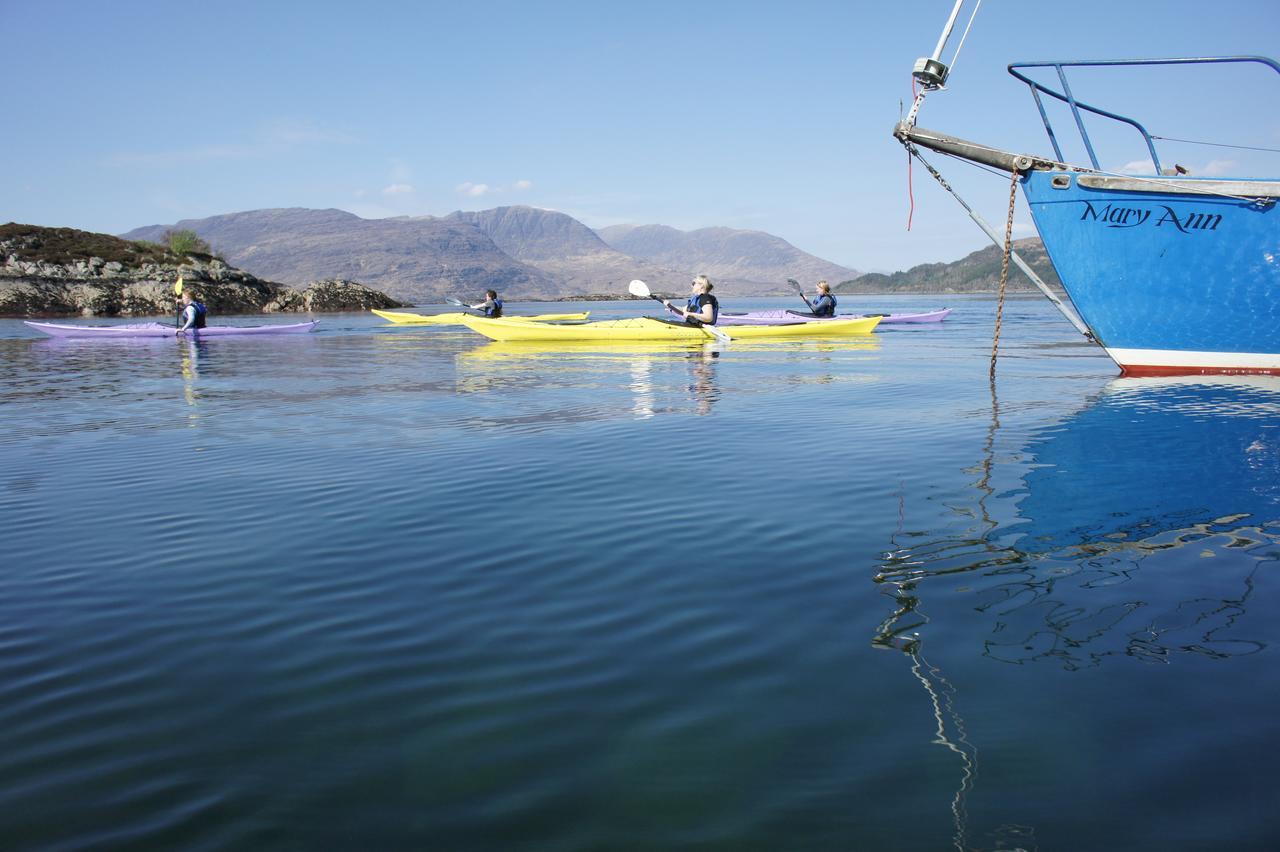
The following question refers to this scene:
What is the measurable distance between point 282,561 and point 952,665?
505cm

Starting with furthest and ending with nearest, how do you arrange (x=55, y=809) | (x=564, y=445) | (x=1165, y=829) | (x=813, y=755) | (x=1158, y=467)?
(x=564, y=445)
(x=1158, y=467)
(x=813, y=755)
(x=55, y=809)
(x=1165, y=829)

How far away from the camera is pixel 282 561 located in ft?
22.3

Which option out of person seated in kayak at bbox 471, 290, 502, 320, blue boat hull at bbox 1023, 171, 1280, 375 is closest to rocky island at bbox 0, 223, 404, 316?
person seated in kayak at bbox 471, 290, 502, 320

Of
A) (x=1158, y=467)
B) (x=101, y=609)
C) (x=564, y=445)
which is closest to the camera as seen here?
(x=101, y=609)

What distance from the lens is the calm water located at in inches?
134

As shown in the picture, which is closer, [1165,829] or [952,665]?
[1165,829]

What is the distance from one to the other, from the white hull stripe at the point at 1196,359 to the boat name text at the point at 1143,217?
320 centimetres

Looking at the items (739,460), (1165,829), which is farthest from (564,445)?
(1165,829)

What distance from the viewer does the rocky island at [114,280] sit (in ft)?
241

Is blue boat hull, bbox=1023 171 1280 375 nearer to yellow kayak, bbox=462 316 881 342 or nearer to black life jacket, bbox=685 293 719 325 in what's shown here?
black life jacket, bbox=685 293 719 325

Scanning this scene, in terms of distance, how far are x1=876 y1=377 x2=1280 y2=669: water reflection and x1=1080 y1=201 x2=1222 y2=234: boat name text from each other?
7218 mm

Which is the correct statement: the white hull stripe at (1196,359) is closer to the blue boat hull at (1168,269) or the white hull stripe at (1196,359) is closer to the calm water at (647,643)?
the blue boat hull at (1168,269)

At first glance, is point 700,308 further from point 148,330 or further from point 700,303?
point 148,330

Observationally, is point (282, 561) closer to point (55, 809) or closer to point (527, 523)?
point (527, 523)
